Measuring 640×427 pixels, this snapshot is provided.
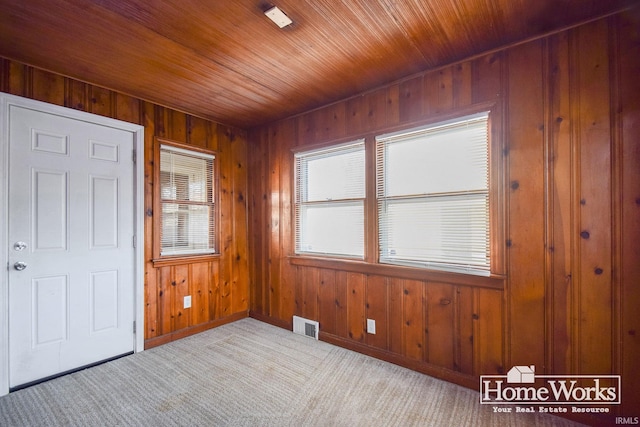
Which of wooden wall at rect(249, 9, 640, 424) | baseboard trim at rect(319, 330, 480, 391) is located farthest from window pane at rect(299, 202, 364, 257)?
baseboard trim at rect(319, 330, 480, 391)

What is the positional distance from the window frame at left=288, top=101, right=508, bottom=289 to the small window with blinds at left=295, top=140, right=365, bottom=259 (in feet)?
0.32

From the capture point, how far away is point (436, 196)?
2395 millimetres

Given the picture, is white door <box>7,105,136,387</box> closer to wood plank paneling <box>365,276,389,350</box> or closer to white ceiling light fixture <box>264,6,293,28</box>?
white ceiling light fixture <box>264,6,293,28</box>

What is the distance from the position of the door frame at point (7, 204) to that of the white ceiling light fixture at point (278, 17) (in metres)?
1.97

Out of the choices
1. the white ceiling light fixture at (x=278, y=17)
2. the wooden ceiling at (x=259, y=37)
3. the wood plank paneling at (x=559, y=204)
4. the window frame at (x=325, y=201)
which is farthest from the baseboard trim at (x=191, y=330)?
the wood plank paneling at (x=559, y=204)

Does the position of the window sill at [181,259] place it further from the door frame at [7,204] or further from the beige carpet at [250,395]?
the beige carpet at [250,395]

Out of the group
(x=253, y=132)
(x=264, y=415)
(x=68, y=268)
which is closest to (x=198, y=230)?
(x=68, y=268)

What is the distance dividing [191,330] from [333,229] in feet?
6.72

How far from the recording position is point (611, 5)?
1703 mm

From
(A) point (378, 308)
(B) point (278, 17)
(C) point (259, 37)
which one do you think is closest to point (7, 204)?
(C) point (259, 37)

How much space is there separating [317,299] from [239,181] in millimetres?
1911

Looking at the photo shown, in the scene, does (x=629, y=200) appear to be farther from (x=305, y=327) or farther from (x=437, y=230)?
(x=305, y=327)

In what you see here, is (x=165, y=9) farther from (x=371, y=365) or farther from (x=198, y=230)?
(x=371, y=365)

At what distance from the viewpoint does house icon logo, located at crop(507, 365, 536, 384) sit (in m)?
1.99
